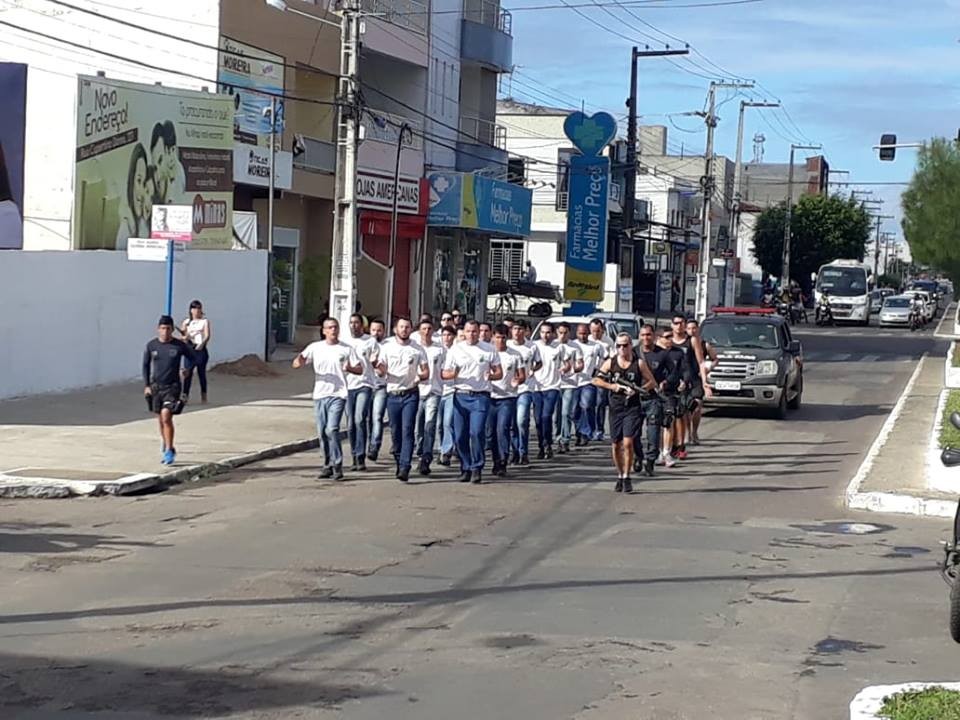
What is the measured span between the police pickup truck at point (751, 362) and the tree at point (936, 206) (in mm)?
34741

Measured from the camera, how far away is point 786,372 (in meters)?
25.5

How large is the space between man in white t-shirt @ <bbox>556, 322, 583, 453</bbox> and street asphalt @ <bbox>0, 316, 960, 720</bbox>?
10.8 feet

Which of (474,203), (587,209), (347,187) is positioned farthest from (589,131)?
(347,187)

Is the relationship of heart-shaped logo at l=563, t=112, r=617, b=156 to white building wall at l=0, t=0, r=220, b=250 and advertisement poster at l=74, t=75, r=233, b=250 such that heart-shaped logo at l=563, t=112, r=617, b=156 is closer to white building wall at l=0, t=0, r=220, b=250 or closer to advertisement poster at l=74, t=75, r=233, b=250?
white building wall at l=0, t=0, r=220, b=250

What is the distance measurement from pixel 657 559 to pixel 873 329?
2428 inches

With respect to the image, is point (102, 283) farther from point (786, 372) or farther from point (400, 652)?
point (400, 652)

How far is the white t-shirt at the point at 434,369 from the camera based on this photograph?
55.0 ft

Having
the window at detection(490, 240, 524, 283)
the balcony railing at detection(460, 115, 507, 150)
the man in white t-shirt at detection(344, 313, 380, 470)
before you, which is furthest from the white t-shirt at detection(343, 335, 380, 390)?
the window at detection(490, 240, 524, 283)

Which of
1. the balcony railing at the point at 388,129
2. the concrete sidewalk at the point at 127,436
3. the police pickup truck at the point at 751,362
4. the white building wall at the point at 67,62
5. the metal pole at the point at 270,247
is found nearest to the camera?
the concrete sidewalk at the point at 127,436

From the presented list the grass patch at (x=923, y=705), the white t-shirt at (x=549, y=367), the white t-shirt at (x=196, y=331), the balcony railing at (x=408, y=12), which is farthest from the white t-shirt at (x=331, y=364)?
the balcony railing at (x=408, y=12)

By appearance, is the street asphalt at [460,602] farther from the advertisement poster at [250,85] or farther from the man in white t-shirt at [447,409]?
the advertisement poster at [250,85]

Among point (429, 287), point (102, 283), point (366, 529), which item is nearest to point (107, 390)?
point (102, 283)

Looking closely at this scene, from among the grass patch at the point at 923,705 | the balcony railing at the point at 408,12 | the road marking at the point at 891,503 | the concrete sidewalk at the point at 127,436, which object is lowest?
the concrete sidewalk at the point at 127,436

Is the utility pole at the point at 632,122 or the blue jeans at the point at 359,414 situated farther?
the utility pole at the point at 632,122
